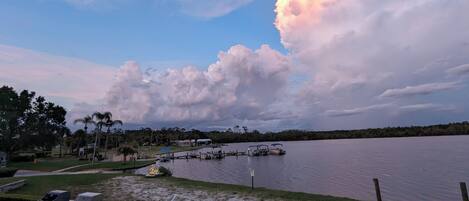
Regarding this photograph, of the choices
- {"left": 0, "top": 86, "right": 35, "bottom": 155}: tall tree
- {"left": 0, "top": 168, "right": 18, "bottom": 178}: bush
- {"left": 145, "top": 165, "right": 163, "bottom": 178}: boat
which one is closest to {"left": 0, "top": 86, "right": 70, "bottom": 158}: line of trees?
{"left": 0, "top": 86, "right": 35, "bottom": 155}: tall tree

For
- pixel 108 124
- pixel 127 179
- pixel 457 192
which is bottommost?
pixel 457 192

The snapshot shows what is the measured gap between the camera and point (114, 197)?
26.1m

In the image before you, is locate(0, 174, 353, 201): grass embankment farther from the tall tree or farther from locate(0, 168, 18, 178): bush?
the tall tree

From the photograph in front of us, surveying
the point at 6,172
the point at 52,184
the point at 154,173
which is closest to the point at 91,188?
the point at 52,184

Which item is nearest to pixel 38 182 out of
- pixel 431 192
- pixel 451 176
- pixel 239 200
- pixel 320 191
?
pixel 239 200

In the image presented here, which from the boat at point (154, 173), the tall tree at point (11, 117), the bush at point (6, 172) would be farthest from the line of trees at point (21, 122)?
the boat at point (154, 173)

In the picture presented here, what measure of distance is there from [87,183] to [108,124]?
52669 millimetres

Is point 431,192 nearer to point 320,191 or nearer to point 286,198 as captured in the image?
point 320,191

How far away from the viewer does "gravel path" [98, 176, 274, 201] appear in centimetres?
2519

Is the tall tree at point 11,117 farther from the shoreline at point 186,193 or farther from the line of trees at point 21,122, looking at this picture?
the shoreline at point 186,193

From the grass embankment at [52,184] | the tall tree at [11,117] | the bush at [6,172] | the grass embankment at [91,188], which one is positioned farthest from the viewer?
the tall tree at [11,117]

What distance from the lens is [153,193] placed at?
27.9m

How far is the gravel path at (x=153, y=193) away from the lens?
992 inches

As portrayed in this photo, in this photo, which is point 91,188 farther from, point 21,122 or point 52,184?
point 21,122
